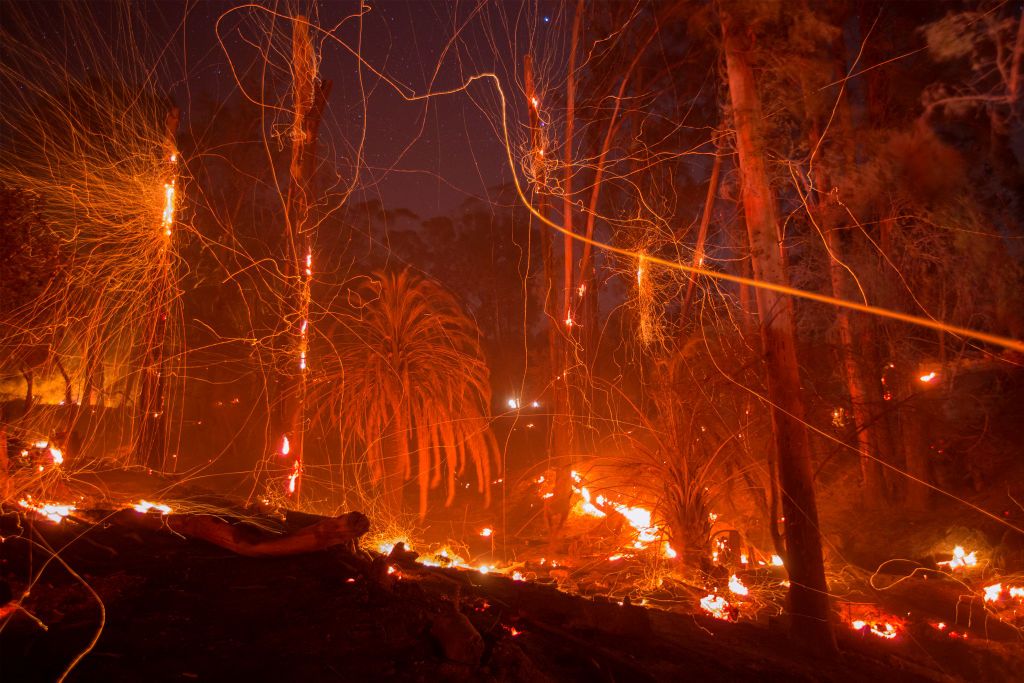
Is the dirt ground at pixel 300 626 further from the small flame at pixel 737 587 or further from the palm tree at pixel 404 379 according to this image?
the palm tree at pixel 404 379

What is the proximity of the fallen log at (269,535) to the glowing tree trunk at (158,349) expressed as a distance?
13.5 ft

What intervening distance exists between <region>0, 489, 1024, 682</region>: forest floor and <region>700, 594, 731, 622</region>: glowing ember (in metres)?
1.83

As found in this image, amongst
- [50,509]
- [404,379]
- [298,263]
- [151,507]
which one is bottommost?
[50,509]

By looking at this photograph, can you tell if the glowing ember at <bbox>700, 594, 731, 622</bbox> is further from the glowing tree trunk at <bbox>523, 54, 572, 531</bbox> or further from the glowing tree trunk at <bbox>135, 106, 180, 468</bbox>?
the glowing tree trunk at <bbox>135, 106, 180, 468</bbox>

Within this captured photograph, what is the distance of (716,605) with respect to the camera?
8.46 metres

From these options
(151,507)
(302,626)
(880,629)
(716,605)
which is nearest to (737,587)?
(716,605)

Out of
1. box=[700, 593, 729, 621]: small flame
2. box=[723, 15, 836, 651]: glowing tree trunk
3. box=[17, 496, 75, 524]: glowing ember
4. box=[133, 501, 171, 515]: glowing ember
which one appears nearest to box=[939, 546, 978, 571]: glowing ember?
box=[700, 593, 729, 621]: small flame

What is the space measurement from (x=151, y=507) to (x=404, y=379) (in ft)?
22.9

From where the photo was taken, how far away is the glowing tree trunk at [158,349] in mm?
8992

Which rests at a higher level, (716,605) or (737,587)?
(737,587)

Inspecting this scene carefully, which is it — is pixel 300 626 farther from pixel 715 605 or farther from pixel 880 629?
pixel 880 629

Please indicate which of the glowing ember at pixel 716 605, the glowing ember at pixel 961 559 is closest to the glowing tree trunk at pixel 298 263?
the glowing ember at pixel 716 605

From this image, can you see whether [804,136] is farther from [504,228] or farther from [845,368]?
[504,228]

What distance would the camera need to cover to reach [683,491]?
9.81 meters
